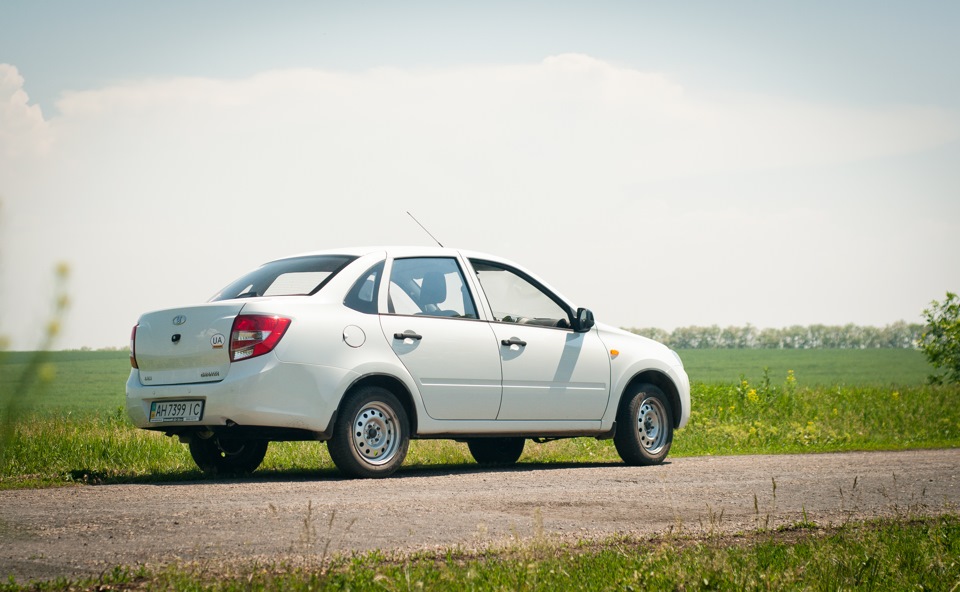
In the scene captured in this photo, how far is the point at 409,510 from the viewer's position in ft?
21.8

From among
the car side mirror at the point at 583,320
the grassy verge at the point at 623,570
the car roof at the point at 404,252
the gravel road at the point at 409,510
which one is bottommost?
the gravel road at the point at 409,510

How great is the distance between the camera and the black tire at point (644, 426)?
10859 mm

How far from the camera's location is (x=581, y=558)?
16.7ft

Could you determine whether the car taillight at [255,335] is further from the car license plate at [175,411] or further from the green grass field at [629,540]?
the green grass field at [629,540]

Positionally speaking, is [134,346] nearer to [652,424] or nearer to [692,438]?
[652,424]

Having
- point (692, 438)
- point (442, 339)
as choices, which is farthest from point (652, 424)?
point (692, 438)

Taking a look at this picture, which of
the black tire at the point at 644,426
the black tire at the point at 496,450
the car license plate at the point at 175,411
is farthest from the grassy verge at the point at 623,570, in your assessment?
the black tire at the point at 496,450

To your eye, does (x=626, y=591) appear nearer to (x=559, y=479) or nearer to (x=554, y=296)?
(x=559, y=479)

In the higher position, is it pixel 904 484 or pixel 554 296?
pixel 554 296

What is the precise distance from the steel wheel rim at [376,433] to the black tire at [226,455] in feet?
5.27

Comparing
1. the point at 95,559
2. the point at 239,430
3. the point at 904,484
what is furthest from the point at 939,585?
the point at 239,430

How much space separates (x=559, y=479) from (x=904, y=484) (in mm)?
2982

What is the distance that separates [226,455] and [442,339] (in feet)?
7.79

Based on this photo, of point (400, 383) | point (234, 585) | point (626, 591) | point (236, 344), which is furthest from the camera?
point (400, 383)
